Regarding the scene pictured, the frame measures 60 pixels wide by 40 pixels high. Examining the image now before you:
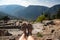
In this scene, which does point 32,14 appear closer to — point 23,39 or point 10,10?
point 10,10

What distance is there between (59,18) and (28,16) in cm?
238

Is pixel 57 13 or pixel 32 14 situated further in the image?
pixel 57 13

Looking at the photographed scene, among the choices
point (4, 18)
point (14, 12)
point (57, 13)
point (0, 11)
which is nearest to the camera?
point (0, 11)

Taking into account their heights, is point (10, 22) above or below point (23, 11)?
below

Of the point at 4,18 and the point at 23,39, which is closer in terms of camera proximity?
the point at 23,39

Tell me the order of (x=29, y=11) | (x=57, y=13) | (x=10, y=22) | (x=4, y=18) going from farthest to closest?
(x=57, y=13) → (x=10, y=22) → (x=4, y=18) → (x=29, y=11)

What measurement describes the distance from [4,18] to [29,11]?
90 cm

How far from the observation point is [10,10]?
4.66 metres

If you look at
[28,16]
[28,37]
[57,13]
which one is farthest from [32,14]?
[28,37]

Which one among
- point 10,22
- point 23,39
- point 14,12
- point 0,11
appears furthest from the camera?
point 10,22

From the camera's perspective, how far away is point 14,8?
4844 mm

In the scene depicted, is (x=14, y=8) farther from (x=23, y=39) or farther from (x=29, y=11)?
(x=23, y=39)

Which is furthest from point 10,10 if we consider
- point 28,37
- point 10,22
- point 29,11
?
point 28,37

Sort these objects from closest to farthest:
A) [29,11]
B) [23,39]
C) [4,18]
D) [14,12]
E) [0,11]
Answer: [23,39]
[0,11]
[14,12]
[29,11]
[4,18]
